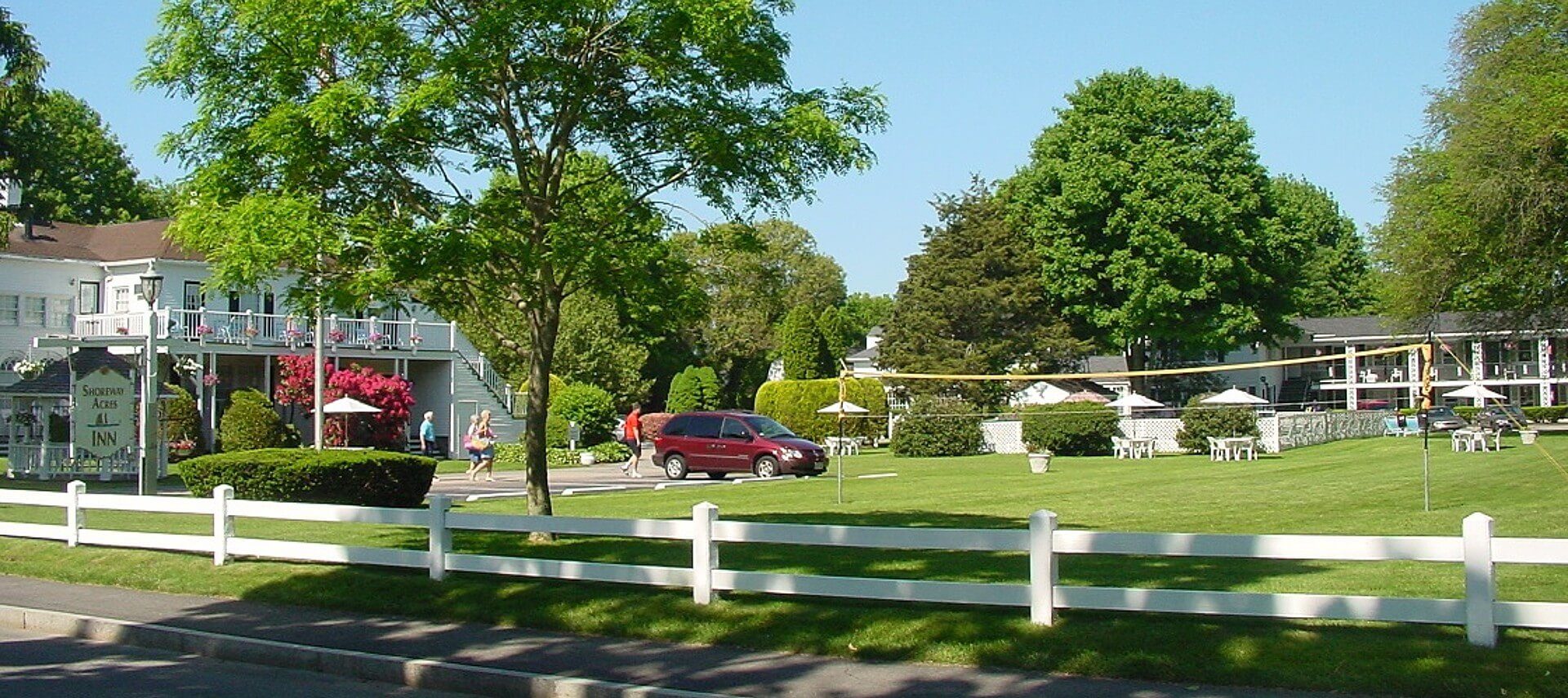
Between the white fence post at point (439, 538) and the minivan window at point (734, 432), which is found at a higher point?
the minivan window at point (734, 432)

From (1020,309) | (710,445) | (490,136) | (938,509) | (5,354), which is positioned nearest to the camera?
(490,136)

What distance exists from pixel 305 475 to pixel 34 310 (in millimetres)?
35984

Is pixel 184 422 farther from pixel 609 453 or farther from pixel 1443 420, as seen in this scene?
pixel 1443 420

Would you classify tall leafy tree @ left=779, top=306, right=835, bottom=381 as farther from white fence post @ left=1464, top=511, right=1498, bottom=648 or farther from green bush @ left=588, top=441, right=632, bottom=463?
white fence post @ left=1464, top=511, right=1498, bottom=648

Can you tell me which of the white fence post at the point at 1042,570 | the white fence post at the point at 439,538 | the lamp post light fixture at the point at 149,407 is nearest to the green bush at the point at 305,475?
the lamp post light fixture at the point at 149,407

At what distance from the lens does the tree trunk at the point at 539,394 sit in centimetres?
1620

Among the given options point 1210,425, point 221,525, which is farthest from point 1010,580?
point 1210,425

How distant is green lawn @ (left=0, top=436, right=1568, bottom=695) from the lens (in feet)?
30.9

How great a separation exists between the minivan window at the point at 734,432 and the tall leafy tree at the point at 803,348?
30.0 meters

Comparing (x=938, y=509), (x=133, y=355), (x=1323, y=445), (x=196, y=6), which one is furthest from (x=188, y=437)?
(x=1323, y=445)

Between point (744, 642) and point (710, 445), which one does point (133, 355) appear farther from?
point (744, 642)

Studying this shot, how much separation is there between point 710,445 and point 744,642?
26399 millimetres

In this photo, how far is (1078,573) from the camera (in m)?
13.6

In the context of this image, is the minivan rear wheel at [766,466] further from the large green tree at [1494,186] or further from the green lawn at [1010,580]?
the large green tree at [1494,186]
